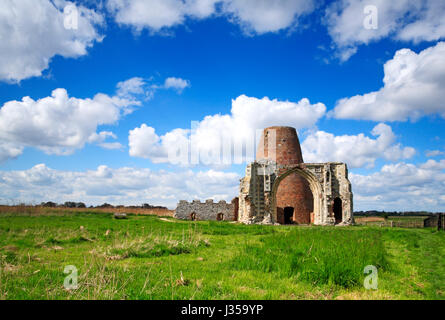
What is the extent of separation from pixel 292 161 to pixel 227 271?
85.7ft

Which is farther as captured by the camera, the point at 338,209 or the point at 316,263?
the point at 338,209

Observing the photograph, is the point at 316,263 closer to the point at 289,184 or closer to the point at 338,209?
the point at 289,184

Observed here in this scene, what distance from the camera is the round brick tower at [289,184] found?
30681 mm

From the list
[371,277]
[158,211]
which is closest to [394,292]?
[371,277]

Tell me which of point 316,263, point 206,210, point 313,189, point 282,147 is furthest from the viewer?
point 206,210

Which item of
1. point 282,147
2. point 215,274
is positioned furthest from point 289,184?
point 215,274

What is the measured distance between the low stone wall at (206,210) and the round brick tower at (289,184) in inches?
331

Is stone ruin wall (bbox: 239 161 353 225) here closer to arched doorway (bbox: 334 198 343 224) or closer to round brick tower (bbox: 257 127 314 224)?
round brick tower (bbox: 257 127 314 224)

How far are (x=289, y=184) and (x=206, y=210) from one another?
11326 mm

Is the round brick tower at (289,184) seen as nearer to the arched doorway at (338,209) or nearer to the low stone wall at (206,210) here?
the arched doorway at (338,209)

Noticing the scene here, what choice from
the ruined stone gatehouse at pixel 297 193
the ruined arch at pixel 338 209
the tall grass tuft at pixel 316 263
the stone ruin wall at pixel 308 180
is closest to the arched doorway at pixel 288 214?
the ruined stone gatehouse at pixel 297 193

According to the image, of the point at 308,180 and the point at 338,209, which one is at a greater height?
the point at 308,180

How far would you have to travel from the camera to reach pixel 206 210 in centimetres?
3738
